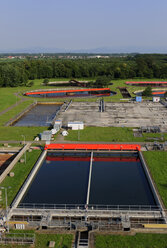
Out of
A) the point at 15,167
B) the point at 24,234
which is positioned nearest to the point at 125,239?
the point at 24,234

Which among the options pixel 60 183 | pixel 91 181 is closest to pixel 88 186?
pixel 91 181

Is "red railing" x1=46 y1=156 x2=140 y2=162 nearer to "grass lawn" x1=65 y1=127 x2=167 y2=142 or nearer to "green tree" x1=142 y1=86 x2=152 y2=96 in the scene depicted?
"grass lawn" x1=65 y1=127 x2=167 y2=142

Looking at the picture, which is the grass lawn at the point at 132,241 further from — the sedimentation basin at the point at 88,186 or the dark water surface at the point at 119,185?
the dark water surface at the point at 119,185

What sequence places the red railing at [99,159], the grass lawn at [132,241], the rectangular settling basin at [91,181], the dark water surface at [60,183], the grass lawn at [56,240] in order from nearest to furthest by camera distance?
the grass lawn at [132,241] → the grass lawn at [56,240] → the rectangular settling basin at [91,181] → the dark water surface at [60,183] → the red railing at [99,159]

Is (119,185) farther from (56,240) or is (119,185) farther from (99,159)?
(56,240)

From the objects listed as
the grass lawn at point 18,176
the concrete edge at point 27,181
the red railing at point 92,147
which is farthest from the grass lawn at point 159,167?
the grass lawn at point 18,176
